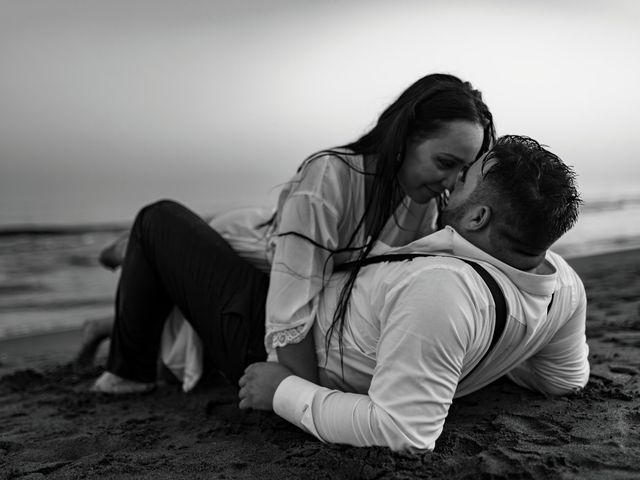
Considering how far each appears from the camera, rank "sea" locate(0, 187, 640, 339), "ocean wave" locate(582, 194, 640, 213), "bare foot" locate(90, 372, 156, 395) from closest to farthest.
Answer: "bare foot" locate(90, 372, 156, 395)
"sea" locate(0, 187, 640, 339)
"ocean wave" locate(582, 194, 640, 213)

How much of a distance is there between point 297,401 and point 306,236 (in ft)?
1.54

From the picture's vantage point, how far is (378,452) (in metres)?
1.31

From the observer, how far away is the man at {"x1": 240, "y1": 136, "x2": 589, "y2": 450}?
1251 millimetres

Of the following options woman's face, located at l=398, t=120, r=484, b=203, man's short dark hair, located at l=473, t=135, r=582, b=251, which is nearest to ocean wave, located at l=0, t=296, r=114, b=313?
woman's face, located at l=398, t=120, r=484, b=203

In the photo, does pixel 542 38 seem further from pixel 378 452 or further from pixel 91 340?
pixel 378 452

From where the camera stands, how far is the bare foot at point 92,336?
275cm

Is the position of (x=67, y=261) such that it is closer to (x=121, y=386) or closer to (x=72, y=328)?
(x=72, y=328)

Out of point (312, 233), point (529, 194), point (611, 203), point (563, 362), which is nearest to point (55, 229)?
point (312, 233)

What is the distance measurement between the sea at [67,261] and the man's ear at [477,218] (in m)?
3.43

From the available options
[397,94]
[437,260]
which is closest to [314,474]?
[437,260]

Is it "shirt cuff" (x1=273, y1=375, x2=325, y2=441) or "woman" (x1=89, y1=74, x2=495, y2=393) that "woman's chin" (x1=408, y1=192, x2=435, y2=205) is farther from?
"shirt cuff" (x1=273, y1=375, x2=325, y2=441)

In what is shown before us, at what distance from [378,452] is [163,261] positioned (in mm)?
1111

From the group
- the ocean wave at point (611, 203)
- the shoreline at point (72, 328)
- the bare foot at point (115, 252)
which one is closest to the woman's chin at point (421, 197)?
the bare foot at point (115, 252)

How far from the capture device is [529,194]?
1.33 m
